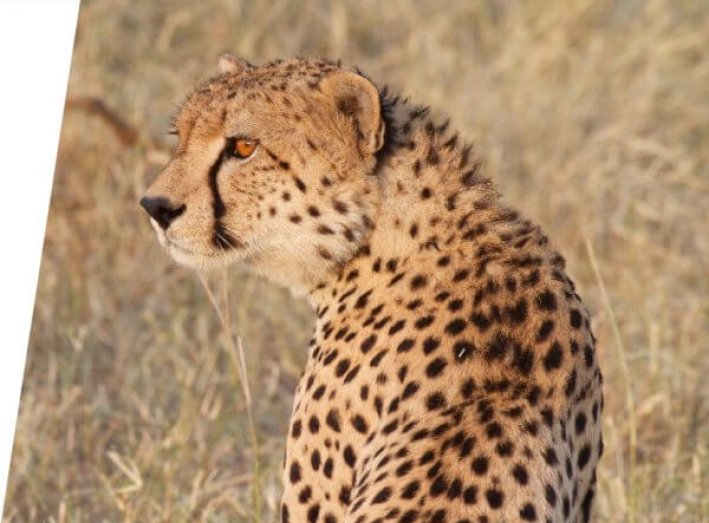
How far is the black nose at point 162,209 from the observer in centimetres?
220

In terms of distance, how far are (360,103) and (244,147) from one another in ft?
0.54

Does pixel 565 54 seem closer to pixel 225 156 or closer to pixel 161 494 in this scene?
pixel 161 494

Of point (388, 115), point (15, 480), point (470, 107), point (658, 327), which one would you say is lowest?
point (15, 480)

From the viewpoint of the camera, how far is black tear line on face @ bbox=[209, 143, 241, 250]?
2.22m

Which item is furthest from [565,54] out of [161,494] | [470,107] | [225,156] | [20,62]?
[225,156]

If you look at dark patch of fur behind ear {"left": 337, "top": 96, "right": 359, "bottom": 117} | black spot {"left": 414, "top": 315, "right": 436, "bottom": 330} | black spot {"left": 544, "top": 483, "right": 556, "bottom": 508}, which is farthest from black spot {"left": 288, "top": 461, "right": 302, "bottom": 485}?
dark patch of fur behind ear {"left": 337, "top": 96, "right": 359, "bottom": 117}

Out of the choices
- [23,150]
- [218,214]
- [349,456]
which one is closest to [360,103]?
[218,214]

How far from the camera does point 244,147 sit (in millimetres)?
2219

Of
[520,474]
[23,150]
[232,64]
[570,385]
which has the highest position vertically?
[232,64]

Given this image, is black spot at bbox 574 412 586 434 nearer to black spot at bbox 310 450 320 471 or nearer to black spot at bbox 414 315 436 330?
black spot at bbox 414 315 436 330

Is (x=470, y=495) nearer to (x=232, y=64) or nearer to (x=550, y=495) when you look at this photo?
(x=550, y=495)

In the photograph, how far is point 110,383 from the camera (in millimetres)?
3326

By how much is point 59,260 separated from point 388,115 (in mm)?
1658

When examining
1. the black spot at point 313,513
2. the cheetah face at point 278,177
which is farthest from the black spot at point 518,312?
the black spot at point 313,513
